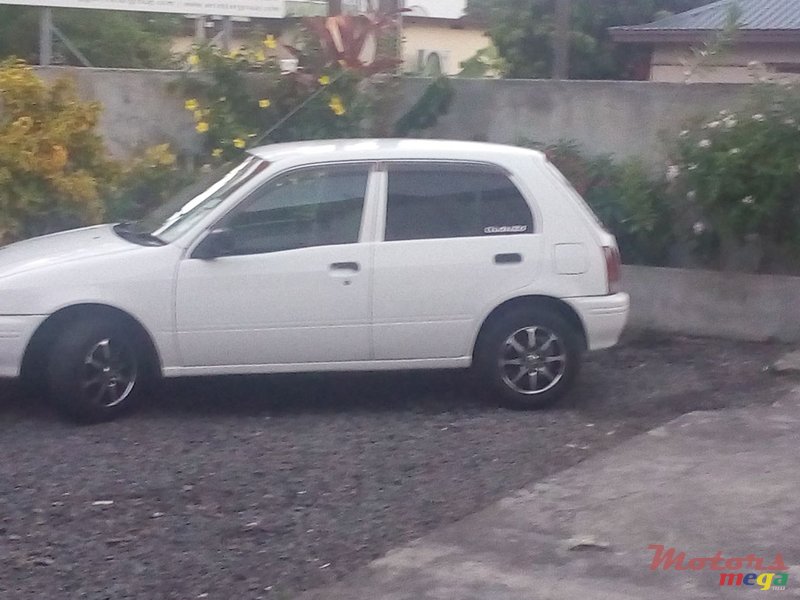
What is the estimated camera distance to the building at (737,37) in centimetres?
1620

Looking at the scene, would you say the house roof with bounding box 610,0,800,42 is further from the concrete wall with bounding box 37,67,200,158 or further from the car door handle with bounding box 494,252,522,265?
the car door handle with bounding box 494,252,522,265

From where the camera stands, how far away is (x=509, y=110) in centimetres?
1164

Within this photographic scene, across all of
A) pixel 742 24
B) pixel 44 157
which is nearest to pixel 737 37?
pixel 742 24

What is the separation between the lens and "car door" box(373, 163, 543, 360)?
312 inches

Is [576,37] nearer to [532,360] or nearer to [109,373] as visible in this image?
[532,360]

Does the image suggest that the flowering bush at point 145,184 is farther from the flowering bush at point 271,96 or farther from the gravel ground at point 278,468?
the gravel ground at point 278,468

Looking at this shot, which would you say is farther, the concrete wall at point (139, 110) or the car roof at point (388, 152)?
the concrete wall at point (139, 110)

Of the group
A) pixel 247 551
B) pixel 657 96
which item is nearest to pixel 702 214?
pixel 657 96

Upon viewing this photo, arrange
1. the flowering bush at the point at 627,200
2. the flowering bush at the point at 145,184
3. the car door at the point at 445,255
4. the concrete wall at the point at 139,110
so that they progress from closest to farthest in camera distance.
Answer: the car door at the point at 445,255 < the flowering bush at the point at 627,200 < the flowering bush at the point at 145,184 < the concrete wall at the point at 139,110

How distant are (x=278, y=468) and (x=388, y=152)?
89.5 inches

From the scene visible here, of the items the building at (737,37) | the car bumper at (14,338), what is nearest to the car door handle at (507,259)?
the car bumper at (14,338)

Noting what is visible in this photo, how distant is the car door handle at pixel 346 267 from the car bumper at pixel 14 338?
5.70ft

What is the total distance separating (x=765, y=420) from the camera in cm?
802

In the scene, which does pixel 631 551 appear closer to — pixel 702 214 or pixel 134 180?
pixel 702 214
